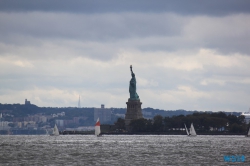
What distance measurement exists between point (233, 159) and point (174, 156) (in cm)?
1250

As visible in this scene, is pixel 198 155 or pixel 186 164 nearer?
pixel 186 164

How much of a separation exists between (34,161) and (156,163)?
48.0ft

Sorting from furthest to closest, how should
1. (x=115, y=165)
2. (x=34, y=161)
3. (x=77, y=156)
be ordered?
(x=77, y=156), (x=34, y=161), (x=115, y=165)

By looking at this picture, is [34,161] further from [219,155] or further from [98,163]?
[219,155]

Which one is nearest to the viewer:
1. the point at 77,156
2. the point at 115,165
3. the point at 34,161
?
the point at 115,165

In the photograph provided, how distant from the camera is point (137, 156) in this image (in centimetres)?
10844

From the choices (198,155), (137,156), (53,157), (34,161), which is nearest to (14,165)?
(34,161)

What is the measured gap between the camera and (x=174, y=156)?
358ft

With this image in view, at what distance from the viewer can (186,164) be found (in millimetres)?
93500

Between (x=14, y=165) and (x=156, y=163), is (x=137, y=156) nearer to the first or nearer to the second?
(x=156, y=163)

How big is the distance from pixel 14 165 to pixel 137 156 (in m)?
20.5

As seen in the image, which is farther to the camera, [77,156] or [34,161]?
[77,156]

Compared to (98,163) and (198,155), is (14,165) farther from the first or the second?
(198,155)

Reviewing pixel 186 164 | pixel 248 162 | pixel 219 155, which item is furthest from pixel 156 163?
pixel 219 155
